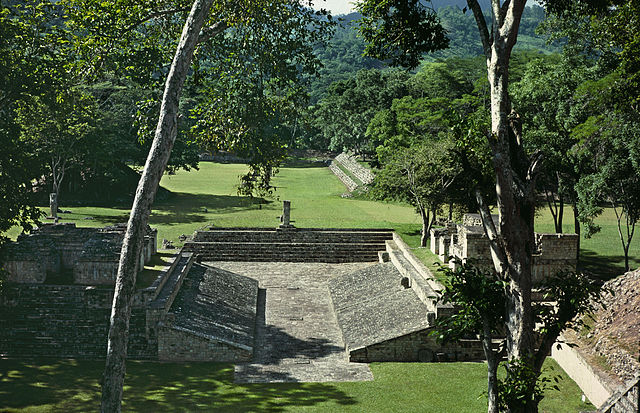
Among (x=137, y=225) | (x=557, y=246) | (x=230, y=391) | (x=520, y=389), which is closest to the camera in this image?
(x=520, y=389)

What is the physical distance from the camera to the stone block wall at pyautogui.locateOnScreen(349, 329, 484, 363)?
21.4 metres

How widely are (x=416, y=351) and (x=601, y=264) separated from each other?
593 inches

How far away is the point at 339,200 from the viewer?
53250 mm

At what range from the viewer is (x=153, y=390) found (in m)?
18.2

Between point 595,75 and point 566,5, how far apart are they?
18407 millimetres

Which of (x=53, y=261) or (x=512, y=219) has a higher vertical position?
(x=512, y=219)

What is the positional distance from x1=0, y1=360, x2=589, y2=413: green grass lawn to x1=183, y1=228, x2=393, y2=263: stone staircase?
15.0 m

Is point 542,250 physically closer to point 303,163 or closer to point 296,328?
point 296,328

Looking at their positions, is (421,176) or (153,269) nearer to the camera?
(153,269)

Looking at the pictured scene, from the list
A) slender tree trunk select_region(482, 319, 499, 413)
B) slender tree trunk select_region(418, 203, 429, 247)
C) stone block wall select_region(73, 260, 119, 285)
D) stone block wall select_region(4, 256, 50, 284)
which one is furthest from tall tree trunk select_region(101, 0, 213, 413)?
slender tree trunk select_region(418, 203, 429, 247)

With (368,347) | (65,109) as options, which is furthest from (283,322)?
(65,109)

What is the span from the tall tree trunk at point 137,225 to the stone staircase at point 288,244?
78.5 feet

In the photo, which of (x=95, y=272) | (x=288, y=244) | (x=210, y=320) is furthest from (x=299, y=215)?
(x=95, y=272)

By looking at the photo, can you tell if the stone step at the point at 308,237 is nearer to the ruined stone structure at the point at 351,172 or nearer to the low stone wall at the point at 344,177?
the ruined stone structure at the point at 351,172
